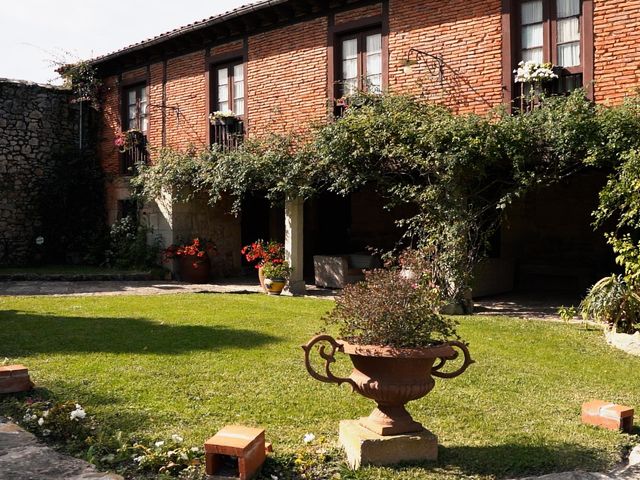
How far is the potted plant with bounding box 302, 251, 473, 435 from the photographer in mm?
3621

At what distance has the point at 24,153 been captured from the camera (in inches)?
659

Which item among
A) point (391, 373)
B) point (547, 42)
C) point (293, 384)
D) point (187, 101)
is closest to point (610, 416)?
point (391, 373)

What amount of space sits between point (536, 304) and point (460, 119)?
3.62 m

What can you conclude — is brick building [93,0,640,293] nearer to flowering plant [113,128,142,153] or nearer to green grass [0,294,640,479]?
flowering plant [113,128,142,153]

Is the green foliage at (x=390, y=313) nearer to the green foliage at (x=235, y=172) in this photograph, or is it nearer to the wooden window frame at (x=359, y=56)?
the green foliage at (x=235, y=172)

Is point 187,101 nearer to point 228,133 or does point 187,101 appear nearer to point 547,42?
point 228,133

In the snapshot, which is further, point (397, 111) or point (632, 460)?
point (397, 111)

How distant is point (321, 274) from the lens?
46.0 feet

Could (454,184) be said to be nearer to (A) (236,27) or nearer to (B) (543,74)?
(B) (543,74)

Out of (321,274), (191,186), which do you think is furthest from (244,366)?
(191,186)

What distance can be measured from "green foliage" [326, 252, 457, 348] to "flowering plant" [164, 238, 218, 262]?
431 inches

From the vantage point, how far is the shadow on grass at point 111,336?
6.85 meters

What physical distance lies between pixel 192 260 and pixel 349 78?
534 centimetres

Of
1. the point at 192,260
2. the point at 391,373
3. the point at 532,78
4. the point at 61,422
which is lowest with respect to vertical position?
the point at 61,422
